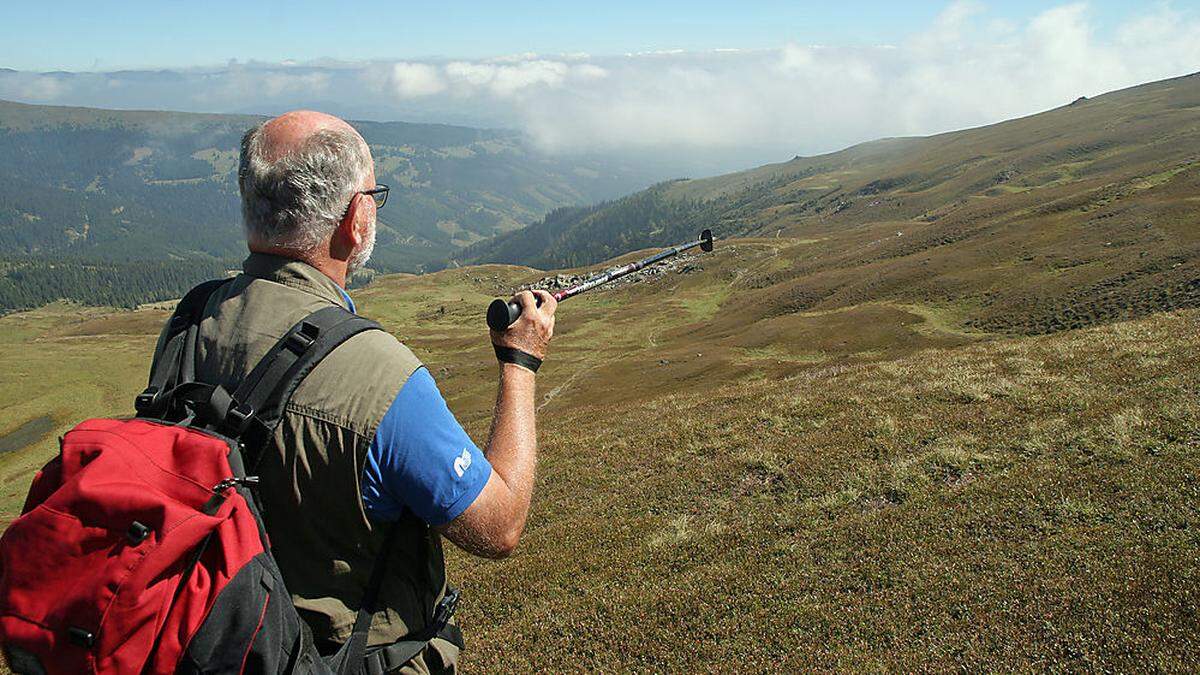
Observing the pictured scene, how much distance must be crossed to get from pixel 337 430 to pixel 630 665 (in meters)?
7.96

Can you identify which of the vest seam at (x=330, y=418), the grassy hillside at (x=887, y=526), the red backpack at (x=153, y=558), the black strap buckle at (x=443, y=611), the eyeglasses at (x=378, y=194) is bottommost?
the grassy hillside at (x=887, y=526)

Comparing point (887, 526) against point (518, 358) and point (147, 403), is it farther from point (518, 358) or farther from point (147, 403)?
point (147, 403)

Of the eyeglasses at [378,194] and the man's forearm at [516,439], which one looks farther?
the eyeglasses at [378,194]

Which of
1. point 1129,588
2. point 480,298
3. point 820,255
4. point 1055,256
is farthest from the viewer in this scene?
point 480,298

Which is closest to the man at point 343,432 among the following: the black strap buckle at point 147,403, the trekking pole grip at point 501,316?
the black strap buckle at point 147,403

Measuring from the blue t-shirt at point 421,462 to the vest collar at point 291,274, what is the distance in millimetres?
1079

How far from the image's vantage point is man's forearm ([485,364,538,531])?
14.8 ft

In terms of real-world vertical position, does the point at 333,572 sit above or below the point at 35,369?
above

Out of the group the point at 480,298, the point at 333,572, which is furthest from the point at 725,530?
the point at 480,298

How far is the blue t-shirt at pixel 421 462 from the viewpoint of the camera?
→ 13.0 ft

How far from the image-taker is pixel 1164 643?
8.01 meters

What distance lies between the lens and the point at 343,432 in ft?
12.9

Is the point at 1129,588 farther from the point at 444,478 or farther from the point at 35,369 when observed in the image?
the point at 35,369

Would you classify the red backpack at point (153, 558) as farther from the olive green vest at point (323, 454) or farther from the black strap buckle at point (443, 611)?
the black strap buckle at point (443, 611)
